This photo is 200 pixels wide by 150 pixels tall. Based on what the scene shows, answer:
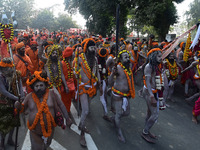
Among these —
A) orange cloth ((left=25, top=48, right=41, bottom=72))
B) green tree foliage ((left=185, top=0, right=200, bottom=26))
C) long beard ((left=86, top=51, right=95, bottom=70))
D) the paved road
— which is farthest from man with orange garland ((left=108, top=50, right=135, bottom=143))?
green tree foliage ((left=185, top=0, right=200, bottom=26))

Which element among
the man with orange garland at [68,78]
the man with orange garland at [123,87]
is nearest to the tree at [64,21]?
the man with orange garland at [68,78]

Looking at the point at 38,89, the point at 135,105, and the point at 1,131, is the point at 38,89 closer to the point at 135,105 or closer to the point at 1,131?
the point at 1,131

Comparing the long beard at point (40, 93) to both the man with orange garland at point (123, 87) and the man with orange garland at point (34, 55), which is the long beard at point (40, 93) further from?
the man with orange garland at point (34, 55)

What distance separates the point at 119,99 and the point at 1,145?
9.29 feet

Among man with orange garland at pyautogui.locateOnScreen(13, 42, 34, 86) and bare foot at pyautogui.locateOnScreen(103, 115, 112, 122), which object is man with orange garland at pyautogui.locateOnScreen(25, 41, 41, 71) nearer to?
man with orange garland at pyautogui.locateOnScreen(13, 42, 34, 86)

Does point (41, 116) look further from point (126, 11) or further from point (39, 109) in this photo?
point (126, 11)

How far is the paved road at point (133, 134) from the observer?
418 centimetres

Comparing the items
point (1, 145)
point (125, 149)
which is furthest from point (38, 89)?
point (125, 149)

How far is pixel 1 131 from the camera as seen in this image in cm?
357

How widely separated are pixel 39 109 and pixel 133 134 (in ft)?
9.17

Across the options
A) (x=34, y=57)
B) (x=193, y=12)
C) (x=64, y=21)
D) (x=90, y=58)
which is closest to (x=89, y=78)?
(x=90, y=58)

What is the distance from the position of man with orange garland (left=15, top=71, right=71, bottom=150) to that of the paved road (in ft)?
3.90

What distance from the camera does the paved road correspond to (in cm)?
418

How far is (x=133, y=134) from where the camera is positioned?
4707 millimetres
